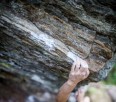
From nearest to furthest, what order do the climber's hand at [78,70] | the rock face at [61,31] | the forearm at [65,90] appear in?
the rock face at [61,31] → the climber's hand at [78,70] → the forearm at [65,90]

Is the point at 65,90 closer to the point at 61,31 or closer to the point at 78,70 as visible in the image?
the point at 78,70

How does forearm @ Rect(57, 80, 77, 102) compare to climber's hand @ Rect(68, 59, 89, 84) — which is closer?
climber's hand @ Rect(68, 59, 89, 84)

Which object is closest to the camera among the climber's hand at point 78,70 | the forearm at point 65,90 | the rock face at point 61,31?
the rock face at point 61,31

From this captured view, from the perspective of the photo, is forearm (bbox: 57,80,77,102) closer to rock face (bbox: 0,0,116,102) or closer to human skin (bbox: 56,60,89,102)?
human skin (bbox: 56,60,89,102)

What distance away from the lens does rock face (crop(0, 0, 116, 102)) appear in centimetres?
354

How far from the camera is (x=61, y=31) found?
375 cm

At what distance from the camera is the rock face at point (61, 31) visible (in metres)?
3.54

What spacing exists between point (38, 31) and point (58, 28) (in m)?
Result: 0.32

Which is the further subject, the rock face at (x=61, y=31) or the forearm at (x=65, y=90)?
the forearm at (x=65, y=90)

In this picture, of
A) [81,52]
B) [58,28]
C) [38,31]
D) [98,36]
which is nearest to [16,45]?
[38,31]

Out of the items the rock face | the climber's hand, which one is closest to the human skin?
the climber's hand

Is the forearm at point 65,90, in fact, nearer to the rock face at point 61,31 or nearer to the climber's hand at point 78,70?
the climber's hand at point 78,70

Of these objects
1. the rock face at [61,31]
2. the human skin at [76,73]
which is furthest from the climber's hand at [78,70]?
the rock face at [61,31]

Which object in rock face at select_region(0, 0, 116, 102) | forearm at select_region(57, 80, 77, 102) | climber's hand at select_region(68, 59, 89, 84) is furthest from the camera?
forearm at select_region(57, 80, 77, 102)
